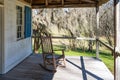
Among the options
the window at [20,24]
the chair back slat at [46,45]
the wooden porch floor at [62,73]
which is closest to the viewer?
the wooden porch floor at [62,73]

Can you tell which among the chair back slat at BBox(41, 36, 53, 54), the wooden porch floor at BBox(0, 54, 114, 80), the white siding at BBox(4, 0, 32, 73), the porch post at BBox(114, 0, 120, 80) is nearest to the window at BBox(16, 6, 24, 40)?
the white siding at BBox(4, 0, 32, 73)

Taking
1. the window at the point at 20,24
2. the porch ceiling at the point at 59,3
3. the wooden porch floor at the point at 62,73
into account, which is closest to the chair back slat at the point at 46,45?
the wooden porch floor at the point at 62,73

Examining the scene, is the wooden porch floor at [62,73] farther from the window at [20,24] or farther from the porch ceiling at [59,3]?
the porch ceiling at [59,3]

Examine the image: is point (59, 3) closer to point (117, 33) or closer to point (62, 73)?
point (62, 73)

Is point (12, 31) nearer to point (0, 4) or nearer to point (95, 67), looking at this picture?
point (0, 4)

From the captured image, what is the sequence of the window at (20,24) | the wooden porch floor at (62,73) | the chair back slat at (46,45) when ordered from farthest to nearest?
the window at (20,24) < the chair back slat at (46,45) < the wooden porch floor at (62,73)

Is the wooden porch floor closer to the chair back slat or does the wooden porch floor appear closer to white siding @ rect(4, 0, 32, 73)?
white siding @ rect(4, 0, 32, 73)

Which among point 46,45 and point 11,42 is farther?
point 46,45

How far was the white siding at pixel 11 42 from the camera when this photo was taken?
5.88 metres

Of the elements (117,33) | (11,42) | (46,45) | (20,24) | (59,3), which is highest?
(59,3)

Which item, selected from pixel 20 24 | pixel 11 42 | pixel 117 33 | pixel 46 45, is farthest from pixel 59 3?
pixel 117 33

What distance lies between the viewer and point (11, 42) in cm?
641

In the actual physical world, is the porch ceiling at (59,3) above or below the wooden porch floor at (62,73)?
above

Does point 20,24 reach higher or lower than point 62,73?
higher
